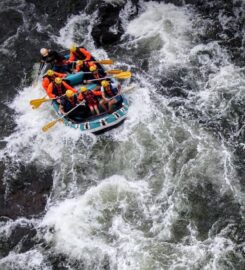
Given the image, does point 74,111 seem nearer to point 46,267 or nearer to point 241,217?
point 46,267

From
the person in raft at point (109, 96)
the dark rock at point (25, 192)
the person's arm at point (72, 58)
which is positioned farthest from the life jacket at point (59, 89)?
the dark rock at point (25, 192)

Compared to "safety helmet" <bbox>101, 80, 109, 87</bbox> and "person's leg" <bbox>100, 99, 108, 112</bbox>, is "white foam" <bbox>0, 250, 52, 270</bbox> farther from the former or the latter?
"safety helmet" <bbox>101, 80, 109, 87</bbox>

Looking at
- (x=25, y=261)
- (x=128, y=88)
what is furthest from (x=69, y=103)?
(x=25, y=261)

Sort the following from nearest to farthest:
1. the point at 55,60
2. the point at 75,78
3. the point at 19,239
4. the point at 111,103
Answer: the point at 19,239 < the point at 111,103 < the point at 75,78 < the point at 55,60

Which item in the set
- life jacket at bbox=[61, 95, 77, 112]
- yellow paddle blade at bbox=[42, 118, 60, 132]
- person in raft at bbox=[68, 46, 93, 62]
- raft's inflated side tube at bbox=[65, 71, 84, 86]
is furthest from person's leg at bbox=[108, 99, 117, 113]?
person in raft at bbox=[68, 46, 93, 62]

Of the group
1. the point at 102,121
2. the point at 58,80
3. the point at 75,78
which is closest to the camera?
the point at 102,121

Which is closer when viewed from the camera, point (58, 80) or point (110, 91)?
point (110, 91)

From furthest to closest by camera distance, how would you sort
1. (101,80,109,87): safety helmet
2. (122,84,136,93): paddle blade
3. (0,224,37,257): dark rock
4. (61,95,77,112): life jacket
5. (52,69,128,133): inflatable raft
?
(122,84,136,93): paddle blade, (61,95,77,112): life jacket, (101,80,109,87): safety helmet, (52,69,128,133): inflatable raft, (0,224,37,257): dark rock

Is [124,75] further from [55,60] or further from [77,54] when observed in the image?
[55,60]
